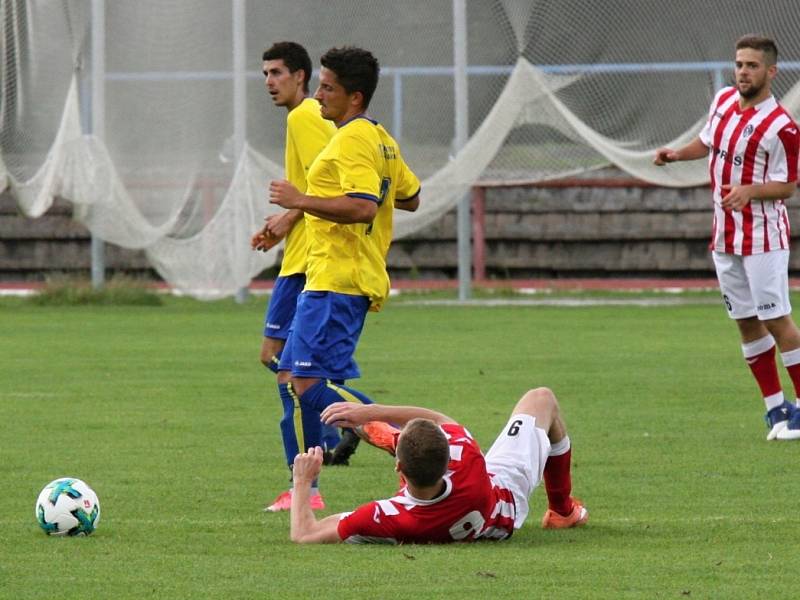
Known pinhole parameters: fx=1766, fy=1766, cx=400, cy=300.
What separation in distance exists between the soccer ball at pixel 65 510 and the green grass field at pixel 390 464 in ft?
0.24

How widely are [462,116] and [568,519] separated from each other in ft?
49.0

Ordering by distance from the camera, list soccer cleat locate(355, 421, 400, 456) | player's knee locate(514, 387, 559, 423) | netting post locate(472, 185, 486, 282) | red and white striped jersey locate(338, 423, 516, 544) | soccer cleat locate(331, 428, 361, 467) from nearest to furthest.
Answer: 1. red and white striped jersey locate(338, 423, 516, 544)
2. soccer cleat locate(355, 421, 400, 456)
3. player's knee locate(514, 387, 559, 423)
4. soccer cleat locate(331, 428, 361, 467)
5. netting post locate(472, 185, 486, 282)

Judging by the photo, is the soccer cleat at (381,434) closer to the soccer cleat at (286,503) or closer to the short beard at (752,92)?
the soccer cleat at (286,503)

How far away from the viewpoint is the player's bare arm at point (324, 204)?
713cm

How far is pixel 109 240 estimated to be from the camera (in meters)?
21.0

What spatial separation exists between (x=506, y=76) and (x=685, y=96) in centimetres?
218

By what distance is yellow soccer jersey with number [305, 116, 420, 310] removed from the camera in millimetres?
7301

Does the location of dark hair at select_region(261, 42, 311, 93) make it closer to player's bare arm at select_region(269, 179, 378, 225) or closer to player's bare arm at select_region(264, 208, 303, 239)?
player's bare arm at select_region(264, 208, 303, 239)

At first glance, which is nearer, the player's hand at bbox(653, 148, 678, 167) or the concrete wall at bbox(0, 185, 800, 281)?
the player's hand at bbox(653, 148, 678, 167)

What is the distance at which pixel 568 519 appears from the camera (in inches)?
273

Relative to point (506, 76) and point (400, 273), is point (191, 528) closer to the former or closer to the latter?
point (506, 76)

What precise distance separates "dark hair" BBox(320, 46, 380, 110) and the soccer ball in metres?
2.00

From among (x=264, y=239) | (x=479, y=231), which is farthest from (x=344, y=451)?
(x=479, y=231)

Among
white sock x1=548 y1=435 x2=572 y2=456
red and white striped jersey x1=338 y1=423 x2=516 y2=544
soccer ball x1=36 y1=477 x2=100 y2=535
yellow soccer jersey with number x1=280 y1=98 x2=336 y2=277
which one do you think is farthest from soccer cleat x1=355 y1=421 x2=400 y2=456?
yellow soccer jersey with number x1=280 y1=98 x2=336 y2=277
